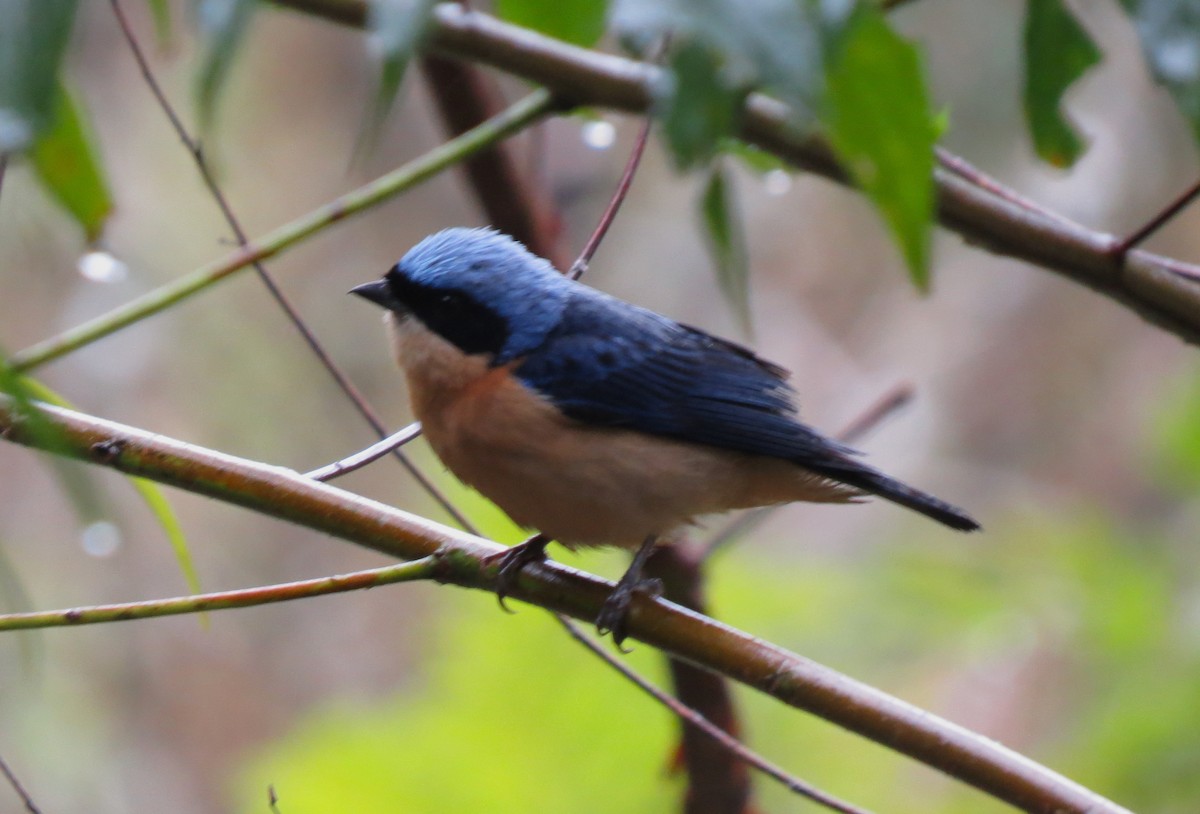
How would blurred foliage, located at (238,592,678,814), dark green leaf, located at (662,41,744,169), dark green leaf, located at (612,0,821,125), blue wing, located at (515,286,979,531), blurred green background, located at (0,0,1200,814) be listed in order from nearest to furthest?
dark green leaf, located at (612,0,821,125) → dark green leaf, located at (662,41,744,169) → blue wing, located at (515,286,979,531) → blurred foliage, located at (238,592,678,814) → blurred green background, located at (0,0,1200,814)

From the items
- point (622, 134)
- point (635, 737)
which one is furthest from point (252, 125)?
point (635, 737)

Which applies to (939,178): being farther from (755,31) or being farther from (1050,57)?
(755,31)

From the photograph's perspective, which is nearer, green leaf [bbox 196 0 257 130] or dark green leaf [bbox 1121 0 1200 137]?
green leaf [bbox 196 0 257 130]

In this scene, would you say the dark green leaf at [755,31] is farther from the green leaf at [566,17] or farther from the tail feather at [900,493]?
the tail feather at [900,493]

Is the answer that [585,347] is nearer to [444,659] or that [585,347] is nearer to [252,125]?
[444,659]

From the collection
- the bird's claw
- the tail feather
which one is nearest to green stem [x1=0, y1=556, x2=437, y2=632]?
the bird's claw

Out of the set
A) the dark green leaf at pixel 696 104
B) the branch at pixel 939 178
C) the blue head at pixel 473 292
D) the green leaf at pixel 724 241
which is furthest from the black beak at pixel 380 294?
the dark green leaf at pixel 696 104

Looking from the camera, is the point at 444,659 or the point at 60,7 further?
the point at 444,659

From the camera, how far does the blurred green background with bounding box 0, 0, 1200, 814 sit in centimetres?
439

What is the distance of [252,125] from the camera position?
30.8ft

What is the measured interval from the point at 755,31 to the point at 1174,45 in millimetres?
698

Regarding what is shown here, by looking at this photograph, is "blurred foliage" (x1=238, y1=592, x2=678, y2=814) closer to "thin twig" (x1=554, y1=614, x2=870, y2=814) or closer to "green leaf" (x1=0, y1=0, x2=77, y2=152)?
"thin twig" (x1=554, y1=614, x2=870, y2=814)

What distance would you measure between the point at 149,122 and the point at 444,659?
17.5ft

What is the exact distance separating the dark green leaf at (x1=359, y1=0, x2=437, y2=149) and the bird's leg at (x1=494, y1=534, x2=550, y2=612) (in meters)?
1.37
